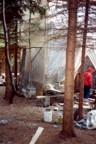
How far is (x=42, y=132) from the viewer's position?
8.63 metres

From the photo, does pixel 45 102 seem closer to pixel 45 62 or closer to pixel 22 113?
pixel 22 113

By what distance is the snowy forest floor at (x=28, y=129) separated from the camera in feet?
26.0

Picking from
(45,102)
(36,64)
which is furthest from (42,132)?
(36,64)

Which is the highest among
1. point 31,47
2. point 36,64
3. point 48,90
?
point 31,47

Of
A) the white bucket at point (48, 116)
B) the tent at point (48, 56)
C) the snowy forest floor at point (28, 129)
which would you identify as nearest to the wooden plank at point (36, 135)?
the snowy forest floor at point (28, 129)

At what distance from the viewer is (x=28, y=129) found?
900 centimetres

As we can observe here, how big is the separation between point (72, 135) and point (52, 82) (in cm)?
828

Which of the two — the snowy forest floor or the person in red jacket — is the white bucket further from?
the person in red jacket

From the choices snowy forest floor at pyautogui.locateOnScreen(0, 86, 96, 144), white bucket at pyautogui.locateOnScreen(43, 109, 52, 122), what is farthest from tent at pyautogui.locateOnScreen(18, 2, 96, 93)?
white bucket at pyautogui.locateOnScreen(43, 109, 52, 122)

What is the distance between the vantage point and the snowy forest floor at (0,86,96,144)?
7.91 metres

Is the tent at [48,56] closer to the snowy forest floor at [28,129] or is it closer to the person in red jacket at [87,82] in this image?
the person in red jacket at [87,82]

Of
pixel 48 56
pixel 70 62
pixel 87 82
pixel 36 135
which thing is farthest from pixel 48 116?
pixel 48 56

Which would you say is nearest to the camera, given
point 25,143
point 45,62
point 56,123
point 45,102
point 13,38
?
point 25,143

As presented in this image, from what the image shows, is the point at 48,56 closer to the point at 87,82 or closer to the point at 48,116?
the point at 87,82
